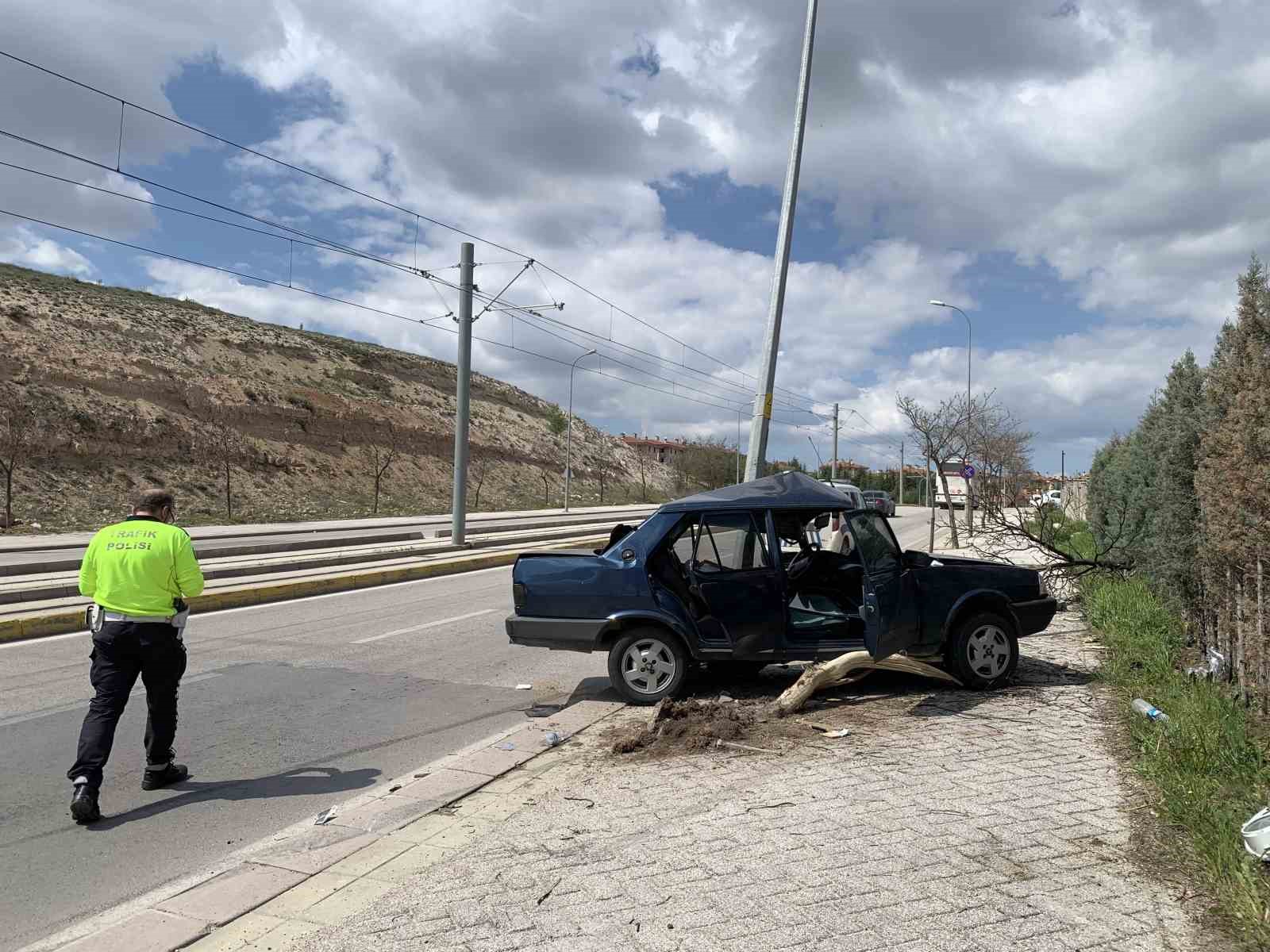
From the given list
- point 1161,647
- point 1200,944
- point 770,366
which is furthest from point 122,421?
point 1200,944

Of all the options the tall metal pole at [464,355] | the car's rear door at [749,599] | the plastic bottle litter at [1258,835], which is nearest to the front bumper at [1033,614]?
the car's rear door at [749,599]

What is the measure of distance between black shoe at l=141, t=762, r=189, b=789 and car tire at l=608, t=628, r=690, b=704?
308 centimetres

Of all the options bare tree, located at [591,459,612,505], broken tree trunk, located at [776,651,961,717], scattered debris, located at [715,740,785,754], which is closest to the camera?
scattered debris, located at [715,740,785,754]

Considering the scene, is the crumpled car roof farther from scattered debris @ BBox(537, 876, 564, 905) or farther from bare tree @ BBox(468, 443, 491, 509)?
bare tree @ BBox(468, 443, 491, 509)

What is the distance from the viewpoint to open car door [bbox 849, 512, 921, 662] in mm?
6477

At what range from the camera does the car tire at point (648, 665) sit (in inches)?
287

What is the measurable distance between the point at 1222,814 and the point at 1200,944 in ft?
3.37

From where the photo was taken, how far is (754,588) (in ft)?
23.8

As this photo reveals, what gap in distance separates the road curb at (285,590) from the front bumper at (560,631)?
553 cm

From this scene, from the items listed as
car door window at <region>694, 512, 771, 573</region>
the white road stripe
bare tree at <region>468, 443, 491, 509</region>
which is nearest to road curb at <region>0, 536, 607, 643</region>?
the white road stripe

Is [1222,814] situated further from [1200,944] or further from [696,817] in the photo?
[696,817]

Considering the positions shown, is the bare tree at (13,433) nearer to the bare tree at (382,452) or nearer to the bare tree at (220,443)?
the bare tree at (220,443)

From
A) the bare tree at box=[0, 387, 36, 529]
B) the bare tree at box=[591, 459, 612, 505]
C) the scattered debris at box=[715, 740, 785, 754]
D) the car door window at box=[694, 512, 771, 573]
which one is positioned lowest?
the scattered debris at box=[715, 740, 785, 754]

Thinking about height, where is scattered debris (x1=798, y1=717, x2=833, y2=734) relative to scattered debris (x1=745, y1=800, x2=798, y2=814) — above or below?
above
